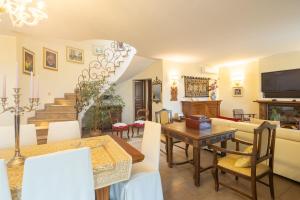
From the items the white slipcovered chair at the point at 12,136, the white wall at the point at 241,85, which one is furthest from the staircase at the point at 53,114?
the white wall at the point at 241,85

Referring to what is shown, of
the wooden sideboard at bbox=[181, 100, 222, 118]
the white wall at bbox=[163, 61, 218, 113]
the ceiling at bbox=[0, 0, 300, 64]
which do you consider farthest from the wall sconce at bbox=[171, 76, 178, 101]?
the ceiling at bbox=[0, 0, 300, 64]

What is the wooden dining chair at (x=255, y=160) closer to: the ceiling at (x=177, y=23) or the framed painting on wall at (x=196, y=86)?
the ceiling at (x=177, y=23)

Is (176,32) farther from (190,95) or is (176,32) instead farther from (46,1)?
(190,95)

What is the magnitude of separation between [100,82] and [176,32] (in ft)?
7.80

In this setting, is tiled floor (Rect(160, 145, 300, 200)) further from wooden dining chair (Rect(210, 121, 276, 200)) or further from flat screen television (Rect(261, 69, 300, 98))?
flat screen television (Rect(261, 69, 300, 98))

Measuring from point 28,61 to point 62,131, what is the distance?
2.58 m

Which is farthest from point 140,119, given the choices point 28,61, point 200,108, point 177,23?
point 177,23

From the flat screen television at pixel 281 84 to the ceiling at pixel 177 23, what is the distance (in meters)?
1.09

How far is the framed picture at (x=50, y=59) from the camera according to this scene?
4.56 meters

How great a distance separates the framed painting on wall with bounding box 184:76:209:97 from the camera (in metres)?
6.07

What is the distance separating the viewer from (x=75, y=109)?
442cm

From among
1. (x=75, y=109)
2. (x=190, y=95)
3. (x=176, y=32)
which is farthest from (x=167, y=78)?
(x=75, y=109)

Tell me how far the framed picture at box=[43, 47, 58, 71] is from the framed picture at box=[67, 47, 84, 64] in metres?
0.41

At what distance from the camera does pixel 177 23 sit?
114 inches
